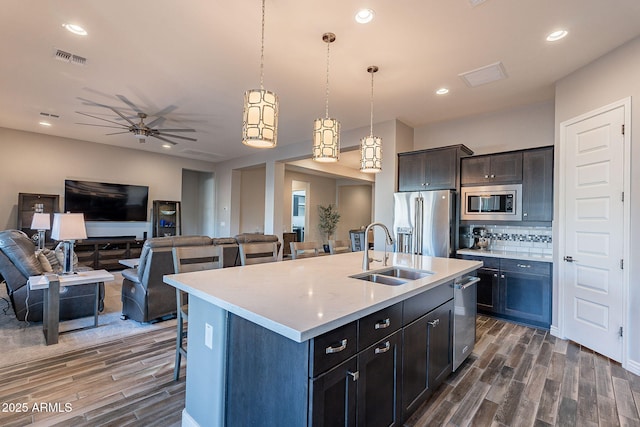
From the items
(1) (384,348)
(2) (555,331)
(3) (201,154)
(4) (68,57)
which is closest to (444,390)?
(1) (384,348)

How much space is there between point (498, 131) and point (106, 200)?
830 centimetres

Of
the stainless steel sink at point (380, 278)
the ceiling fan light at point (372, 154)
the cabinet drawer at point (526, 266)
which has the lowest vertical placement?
the cabinet drawer at point (526, 266)

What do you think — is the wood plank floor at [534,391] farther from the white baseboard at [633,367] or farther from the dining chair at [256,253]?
the dining chair at [256,253]

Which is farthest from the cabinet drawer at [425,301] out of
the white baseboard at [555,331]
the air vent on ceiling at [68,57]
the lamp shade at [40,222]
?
the lamp shade at [40,222]

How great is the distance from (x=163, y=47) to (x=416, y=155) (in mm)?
3625

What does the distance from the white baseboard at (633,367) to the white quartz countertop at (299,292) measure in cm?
176

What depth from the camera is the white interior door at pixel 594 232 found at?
2740 mm

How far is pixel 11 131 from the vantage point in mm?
5777

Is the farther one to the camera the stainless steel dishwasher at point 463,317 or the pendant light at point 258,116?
the stainless steel dishwasher at point 463,317

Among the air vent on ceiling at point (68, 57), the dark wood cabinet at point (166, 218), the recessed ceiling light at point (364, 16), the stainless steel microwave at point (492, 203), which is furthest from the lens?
the dark wood cabinet at point (166, 218)

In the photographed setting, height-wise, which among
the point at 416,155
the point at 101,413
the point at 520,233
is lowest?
the point at 101,413

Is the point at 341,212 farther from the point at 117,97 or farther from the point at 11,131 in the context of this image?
the point at 11,131

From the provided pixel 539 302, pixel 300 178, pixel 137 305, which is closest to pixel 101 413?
pixel 137 305

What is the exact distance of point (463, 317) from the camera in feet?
8.11
